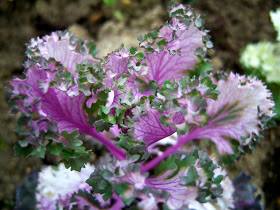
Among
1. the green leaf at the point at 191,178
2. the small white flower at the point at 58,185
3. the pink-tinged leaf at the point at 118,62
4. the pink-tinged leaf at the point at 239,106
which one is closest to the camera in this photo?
the green leaf at the point at 191,178

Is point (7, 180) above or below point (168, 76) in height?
above

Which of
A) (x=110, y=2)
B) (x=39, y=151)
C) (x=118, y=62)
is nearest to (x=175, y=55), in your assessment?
(x=118, y=62)

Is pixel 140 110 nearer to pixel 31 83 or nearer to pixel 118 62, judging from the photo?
pixel 118 62

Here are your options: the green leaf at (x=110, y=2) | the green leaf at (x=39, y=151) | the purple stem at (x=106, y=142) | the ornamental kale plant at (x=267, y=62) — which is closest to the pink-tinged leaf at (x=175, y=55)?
the purple stem at (x=106, y=142)

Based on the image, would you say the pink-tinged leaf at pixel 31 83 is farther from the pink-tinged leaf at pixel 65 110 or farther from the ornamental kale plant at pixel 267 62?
the ornamental kale plant at pixel 267 62

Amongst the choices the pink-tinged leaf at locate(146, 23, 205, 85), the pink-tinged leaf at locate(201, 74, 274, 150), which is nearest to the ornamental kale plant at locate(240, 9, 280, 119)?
the pink-tinged leaf at locate(201, 74, 274, 150)

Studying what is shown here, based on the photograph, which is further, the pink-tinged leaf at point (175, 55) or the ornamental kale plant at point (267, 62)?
the ornamental kale plant at point (267, 62)

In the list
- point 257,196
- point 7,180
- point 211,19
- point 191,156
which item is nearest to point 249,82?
point 191,156

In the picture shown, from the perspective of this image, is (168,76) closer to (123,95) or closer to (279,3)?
(123,95)
